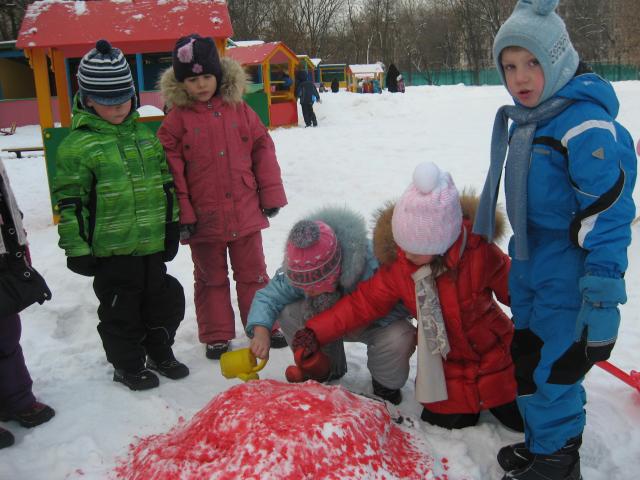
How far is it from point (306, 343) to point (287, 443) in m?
0.62

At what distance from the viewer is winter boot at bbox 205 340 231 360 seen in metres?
3.14

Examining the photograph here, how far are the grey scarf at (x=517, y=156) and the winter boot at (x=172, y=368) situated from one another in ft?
5.50

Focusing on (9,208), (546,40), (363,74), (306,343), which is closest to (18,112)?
(363,74)

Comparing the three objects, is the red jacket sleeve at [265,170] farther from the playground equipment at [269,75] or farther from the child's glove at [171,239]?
the playground equipment at [269,75]

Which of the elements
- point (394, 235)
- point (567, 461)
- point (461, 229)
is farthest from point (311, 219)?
point (567, 461)

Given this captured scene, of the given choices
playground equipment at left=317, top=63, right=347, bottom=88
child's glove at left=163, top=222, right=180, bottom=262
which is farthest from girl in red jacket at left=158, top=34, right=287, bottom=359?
playground equipment at left=317, top=63, right=347, bottom=88

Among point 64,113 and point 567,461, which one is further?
point 64,113

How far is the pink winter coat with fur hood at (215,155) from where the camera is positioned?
3012 mm

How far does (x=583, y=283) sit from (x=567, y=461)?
0.68 meters

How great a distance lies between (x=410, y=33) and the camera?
4719cm

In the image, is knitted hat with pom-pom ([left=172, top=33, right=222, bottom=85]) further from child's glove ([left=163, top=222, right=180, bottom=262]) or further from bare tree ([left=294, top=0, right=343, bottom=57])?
bare tree ([left=294, top=0, right=343, bottom=57])

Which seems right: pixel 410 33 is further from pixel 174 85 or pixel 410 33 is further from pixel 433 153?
pixel 174 85

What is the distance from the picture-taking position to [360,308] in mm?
2443

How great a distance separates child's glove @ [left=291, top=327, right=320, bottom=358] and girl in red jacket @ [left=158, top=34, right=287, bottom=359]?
2.66ft
